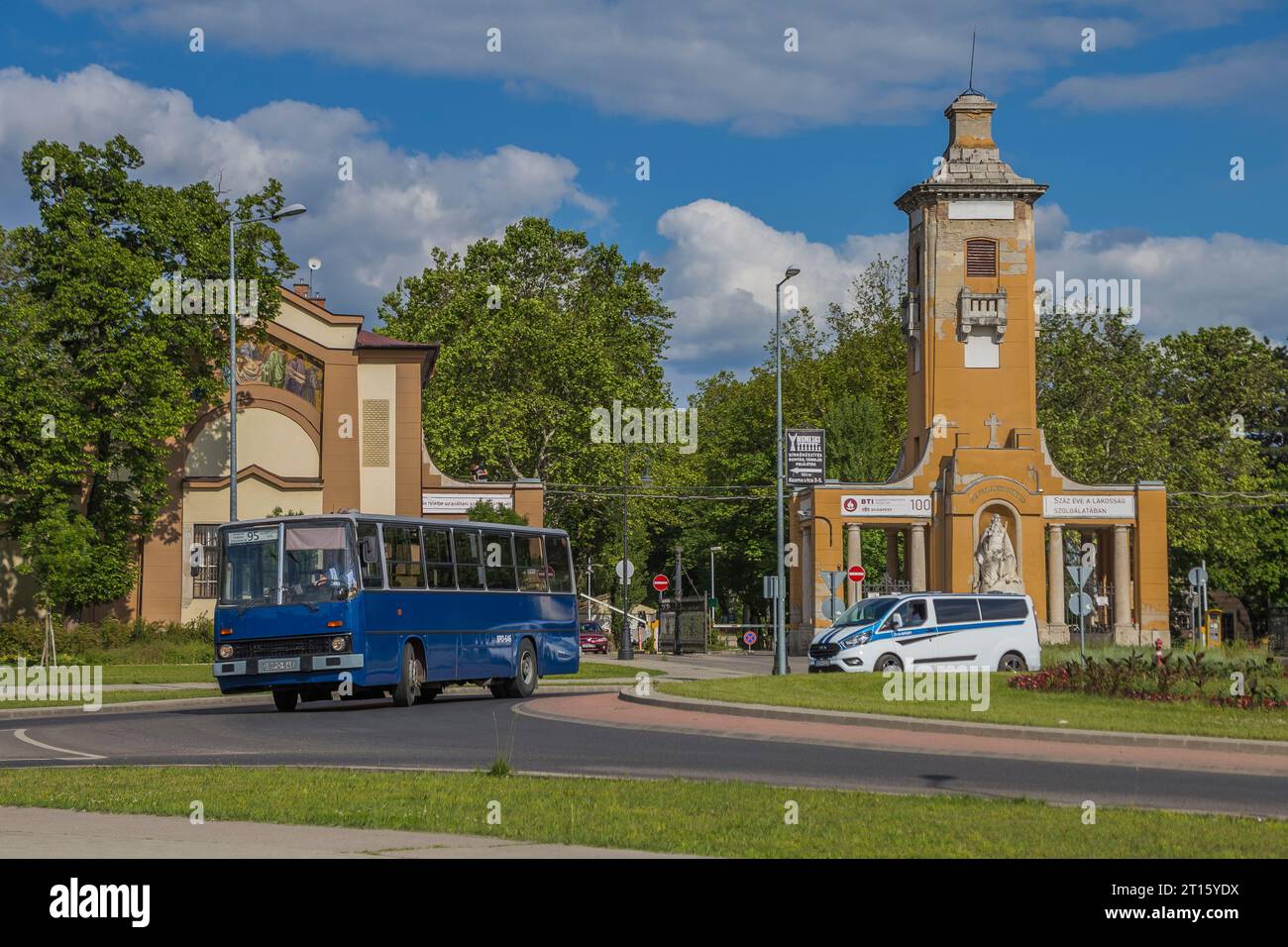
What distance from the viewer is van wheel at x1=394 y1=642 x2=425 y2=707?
26.7 m

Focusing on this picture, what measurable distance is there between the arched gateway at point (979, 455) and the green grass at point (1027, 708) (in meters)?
32.5

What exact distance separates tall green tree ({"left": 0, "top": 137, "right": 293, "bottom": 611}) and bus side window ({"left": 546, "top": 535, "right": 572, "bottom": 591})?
17722 mm

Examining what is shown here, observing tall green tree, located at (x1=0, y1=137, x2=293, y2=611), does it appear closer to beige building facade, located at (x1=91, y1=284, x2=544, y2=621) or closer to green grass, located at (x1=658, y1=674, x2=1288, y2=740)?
beige building facade, located at (x1=91, y1=284, x2=544, y2=621)

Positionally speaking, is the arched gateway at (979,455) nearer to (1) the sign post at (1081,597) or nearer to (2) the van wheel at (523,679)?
(1) the sign post at (1081,597)

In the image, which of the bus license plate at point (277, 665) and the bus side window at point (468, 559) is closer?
the bus license plate at point (277, 665)

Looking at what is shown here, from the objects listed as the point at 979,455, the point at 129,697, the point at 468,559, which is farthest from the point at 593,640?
the point at 468,559

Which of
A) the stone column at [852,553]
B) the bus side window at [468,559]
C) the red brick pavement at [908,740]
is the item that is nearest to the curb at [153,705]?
the bus side window at [468,559]

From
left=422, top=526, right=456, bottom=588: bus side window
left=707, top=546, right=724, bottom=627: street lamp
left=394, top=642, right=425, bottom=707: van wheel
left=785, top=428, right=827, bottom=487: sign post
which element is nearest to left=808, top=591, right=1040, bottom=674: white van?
left=785, top=428, right=827, bottom=487: sign post

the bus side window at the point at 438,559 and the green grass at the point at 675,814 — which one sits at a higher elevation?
the bus side window at the point at 438,559

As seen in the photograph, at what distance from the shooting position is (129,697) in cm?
3044

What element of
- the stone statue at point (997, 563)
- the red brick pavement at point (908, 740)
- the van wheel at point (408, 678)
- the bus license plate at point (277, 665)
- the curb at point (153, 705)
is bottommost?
the curb at point (153, 705)

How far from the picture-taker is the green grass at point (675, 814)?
10.1 m
